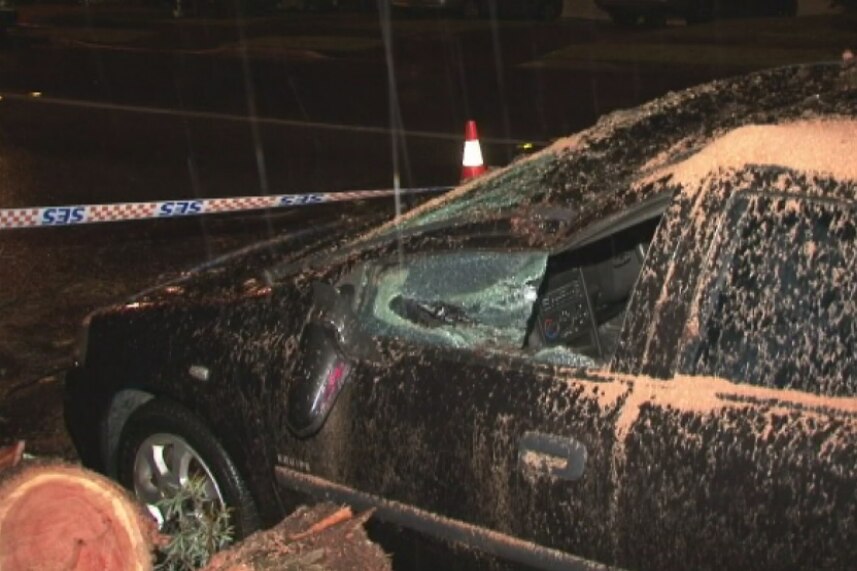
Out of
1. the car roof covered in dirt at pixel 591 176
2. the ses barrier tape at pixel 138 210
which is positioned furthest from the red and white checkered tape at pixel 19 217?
the car roof covered in dirt at pixel 591 176

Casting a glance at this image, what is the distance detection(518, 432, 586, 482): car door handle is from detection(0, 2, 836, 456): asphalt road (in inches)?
66.1

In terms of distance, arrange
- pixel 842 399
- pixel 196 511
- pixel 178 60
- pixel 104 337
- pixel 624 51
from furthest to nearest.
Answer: pixel 178 60 < pixel 624 51 < pixel 104 337 < pixel 196 511 < pixel 842 399

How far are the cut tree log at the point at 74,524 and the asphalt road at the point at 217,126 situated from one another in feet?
4.98

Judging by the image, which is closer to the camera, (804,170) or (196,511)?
(804,170)

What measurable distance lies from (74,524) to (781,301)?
196cm

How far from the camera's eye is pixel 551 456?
112 inches

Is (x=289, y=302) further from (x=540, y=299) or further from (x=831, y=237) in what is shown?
(x=831, y=237)

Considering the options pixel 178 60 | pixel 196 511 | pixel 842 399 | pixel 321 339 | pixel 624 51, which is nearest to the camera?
pixel 842 399

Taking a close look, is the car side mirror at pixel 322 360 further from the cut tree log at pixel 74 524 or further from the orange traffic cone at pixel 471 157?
the orange traffic cone at pixel 471 157

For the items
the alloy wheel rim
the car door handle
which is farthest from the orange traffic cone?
the car door handle

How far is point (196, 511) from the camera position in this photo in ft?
11.9

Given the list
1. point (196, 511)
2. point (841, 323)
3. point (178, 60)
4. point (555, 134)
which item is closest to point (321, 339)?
point (196, 511)

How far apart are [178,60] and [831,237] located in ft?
54.5

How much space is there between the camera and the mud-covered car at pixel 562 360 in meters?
2.58
